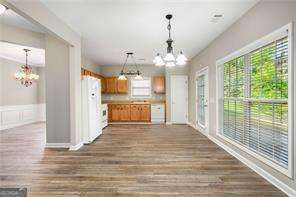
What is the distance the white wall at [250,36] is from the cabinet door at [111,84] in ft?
14.5

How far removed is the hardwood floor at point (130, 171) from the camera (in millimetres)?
2619

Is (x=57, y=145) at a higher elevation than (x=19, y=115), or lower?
lower

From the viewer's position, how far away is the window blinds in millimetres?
2680

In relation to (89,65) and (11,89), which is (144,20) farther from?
(11,89)

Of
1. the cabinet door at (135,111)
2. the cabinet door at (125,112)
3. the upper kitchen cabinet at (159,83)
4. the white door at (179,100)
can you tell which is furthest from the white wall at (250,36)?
the cabinet door at (125,112)

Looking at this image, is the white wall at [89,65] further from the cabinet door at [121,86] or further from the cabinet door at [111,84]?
the cabinet door at [121,86]

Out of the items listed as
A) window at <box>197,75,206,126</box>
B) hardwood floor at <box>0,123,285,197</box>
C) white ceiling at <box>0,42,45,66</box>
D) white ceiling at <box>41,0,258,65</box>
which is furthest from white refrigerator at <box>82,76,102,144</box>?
window at <box>197,75,206,126</box>

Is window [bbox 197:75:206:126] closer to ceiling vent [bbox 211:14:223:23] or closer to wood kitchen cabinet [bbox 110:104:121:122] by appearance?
ceiling vent [bbox 211:14:223:23]

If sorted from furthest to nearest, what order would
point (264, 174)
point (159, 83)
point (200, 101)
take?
point (159, 83), point (200, 101), point (264, 174)

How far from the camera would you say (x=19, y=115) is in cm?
809

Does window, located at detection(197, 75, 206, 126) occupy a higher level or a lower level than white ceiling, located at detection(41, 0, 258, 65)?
lower

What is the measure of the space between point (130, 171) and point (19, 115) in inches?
277

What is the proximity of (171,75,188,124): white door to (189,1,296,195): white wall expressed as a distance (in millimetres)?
2488

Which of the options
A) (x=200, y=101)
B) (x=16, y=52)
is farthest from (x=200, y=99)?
(x=16, y=52)
